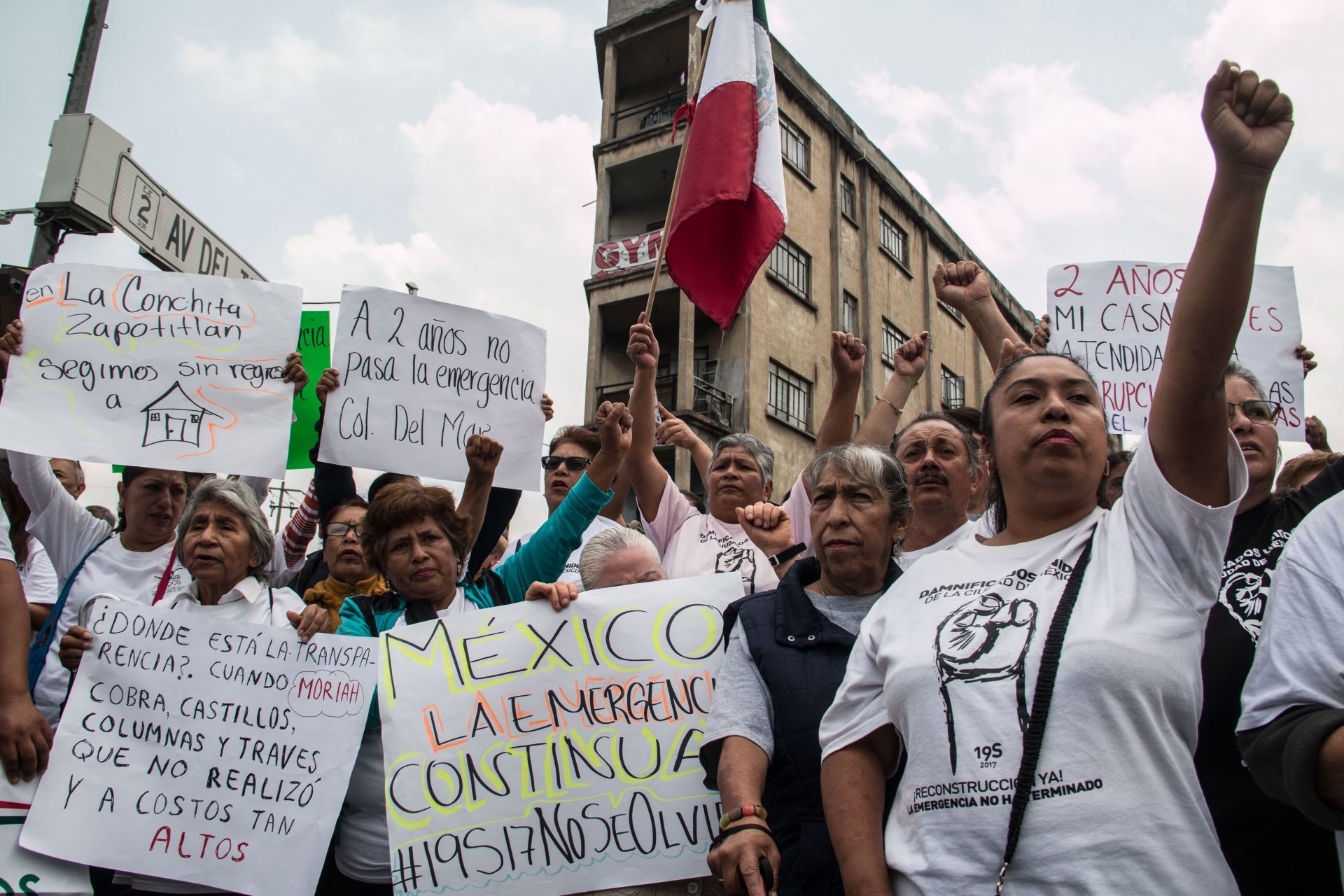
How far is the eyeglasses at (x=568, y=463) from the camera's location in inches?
A: 178

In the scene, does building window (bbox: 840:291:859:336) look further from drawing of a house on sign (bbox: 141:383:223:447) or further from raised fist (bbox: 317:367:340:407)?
drawing of a house on sign (bbox: 141:383:223:447)

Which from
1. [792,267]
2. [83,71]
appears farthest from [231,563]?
Result: [792,267]

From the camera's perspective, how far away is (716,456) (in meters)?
4.18

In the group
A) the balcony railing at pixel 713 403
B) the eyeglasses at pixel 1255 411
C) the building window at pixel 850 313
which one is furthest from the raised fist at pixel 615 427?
the building window at pixel 850 313

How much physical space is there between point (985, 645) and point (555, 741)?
5.16 feet

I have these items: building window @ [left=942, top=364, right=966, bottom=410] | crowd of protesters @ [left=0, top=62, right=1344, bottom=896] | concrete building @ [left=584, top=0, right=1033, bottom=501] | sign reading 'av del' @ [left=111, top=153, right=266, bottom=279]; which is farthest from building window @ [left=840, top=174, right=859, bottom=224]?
crowd of protesters @ [left=0, top=62, right=1344, bottom=896]

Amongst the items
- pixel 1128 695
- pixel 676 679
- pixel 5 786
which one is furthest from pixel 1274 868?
pixel 5 786

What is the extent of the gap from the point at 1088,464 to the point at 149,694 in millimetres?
2837

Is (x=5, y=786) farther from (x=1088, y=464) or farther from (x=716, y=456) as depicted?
(x=1088, y=464)

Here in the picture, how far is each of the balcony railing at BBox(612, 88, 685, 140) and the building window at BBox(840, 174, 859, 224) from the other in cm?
511

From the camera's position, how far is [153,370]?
3.84 metres

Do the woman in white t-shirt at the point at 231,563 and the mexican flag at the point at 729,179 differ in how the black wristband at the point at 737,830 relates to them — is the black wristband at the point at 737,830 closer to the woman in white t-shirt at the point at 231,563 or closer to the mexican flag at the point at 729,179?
the woman in white t-shirt at the point at 231,563

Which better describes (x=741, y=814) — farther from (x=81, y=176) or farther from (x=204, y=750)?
(x=81, y=176)

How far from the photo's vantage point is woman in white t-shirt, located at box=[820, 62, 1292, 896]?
1.52m
